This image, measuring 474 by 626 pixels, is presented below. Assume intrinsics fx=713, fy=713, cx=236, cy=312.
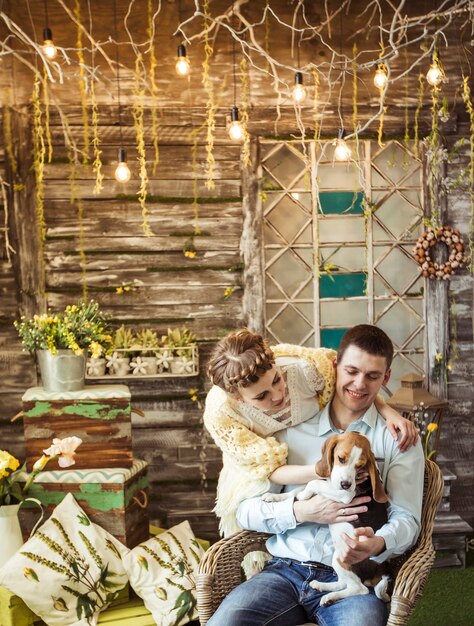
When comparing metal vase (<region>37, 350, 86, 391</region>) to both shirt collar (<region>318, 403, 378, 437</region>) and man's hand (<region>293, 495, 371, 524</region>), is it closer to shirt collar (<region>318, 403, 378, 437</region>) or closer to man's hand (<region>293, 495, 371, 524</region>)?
shirt collar (<region>318, 403, 378, 437</region>)

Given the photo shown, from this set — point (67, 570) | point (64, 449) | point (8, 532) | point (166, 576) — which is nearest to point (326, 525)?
point (166, 576)

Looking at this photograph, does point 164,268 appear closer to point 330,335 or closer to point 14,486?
point 330,335

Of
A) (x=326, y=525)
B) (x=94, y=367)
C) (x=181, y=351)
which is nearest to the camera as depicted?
(x=326, y=525)

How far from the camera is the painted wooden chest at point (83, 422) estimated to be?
3.20m

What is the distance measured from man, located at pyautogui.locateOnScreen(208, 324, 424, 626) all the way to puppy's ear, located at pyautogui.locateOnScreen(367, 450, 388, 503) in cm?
5

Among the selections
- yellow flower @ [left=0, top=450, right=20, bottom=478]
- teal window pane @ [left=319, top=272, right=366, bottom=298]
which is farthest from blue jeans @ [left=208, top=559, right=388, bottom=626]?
teal window pane @ [left=319, top=272, right=366, bottom=298]

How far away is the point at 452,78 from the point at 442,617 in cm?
321

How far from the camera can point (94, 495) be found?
3.15 metres

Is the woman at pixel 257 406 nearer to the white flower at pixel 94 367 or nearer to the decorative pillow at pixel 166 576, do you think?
the decorative pillow at pixel 166 576

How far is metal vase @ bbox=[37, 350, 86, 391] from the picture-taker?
10.6 feet

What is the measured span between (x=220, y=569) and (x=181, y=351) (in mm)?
1982

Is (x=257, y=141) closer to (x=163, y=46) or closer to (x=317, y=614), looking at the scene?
(x=163, y=46)

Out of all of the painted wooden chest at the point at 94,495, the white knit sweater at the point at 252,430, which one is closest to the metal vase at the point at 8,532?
the painted wooden chest at the point at 94,495

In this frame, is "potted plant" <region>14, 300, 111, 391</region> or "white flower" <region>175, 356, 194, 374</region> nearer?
"potted plant" <region>14, 300, 111, 391</region>
